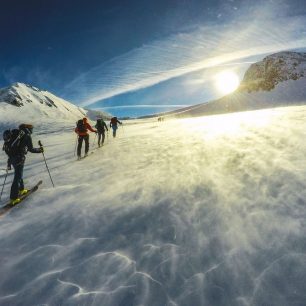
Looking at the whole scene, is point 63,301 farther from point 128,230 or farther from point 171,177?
point 171,177

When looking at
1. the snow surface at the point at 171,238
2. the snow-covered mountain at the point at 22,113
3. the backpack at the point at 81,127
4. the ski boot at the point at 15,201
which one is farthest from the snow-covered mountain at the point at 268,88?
the ski boot at the point at 15,201

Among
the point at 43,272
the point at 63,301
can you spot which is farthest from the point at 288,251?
the point at 43,272

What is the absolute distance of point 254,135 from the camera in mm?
11289

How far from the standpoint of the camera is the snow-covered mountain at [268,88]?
105 meters

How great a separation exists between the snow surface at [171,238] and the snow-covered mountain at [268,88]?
9560 cm

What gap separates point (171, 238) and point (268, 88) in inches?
5080

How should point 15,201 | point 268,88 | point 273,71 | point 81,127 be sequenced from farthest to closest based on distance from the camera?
point 273,71 → point 268,88 → point 81,127 → point 15,201

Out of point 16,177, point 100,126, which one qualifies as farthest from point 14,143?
point 100,126

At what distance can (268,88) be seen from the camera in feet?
396

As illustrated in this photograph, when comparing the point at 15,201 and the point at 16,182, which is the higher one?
the point at 16,182

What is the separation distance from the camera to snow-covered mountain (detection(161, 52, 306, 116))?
105 m

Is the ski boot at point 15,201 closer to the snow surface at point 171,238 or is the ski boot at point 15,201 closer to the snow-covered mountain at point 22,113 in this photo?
the snow surface at point 171,238

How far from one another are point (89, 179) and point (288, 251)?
7032mm

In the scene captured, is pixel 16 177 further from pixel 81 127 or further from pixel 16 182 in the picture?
pixel 81 127
